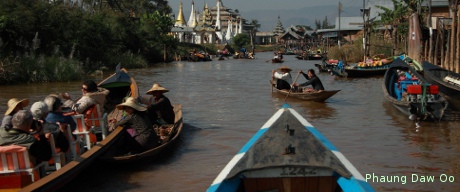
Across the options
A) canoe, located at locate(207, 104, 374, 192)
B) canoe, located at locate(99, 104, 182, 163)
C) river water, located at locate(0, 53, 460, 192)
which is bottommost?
river water, located at locate(0, 53, 460, 192)

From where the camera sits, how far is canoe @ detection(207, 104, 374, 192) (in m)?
4.74

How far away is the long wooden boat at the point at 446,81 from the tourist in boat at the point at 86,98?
922 centimetres

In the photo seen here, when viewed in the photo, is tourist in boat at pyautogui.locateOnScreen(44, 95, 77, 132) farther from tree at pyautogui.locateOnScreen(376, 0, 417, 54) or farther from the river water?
tree at pyautogui.locateOnScreen(376, 0, 417, 54)

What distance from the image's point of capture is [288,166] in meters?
4.81

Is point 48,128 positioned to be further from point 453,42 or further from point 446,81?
point 453,42

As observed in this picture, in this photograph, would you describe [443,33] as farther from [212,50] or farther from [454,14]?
[212,50]

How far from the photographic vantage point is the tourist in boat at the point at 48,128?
20.1 ft

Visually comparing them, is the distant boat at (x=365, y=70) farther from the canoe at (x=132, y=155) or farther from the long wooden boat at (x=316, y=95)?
the canoe at (x=132, y=155)

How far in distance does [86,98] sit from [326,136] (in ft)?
16.7

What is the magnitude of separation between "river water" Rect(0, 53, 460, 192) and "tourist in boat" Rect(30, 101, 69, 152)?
0.92 meters

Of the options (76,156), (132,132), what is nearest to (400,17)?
(132,132)

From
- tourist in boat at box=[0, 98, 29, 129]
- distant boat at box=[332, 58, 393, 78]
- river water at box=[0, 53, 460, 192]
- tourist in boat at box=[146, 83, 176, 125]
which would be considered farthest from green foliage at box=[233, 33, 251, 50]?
tourist in boat at box=[0, 98, 29, 129]

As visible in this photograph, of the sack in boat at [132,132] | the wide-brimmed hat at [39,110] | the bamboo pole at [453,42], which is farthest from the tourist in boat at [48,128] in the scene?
the bamboo pole at [453,42]

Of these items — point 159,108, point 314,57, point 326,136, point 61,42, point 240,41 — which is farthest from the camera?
point 240,41
